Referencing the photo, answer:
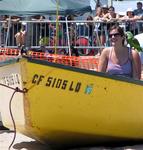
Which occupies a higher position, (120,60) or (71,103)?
(120,60)

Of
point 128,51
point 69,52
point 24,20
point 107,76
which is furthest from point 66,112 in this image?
point 24,20

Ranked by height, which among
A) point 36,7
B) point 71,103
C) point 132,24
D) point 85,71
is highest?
point 36,7

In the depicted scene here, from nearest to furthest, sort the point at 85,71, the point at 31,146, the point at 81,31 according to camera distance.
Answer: the point at 85,71, the point at 31,146, the point at 81,31

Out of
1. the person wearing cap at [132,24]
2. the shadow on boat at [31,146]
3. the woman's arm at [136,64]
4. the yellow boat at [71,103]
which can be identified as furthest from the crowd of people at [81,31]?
the yellow boat at [71,103]

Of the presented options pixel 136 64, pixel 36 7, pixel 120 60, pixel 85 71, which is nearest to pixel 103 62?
pixel 120 60

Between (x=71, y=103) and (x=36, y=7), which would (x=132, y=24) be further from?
(x=71, y=103)

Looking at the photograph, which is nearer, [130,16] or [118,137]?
[118,137]

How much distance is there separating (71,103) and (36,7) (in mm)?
8096

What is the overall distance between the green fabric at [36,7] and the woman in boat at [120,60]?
711 cm

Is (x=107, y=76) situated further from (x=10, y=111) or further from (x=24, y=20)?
(x=24, y=20)

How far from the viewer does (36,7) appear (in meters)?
15.1

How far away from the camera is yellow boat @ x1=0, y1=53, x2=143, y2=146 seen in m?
7.20

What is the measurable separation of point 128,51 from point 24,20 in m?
7.82

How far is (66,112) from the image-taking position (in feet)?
24.1
